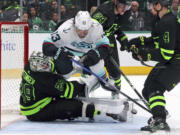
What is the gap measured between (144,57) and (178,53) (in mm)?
263

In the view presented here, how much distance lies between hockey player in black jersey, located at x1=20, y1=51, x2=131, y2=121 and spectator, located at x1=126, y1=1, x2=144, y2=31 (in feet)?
13.6

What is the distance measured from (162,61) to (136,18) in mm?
4520

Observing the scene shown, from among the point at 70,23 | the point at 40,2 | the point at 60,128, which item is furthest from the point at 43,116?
the point at 40,2

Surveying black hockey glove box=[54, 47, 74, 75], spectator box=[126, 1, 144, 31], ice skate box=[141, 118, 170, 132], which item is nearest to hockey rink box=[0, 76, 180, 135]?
ice skate box=[141, 118, 170, 132]

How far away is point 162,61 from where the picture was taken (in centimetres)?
369

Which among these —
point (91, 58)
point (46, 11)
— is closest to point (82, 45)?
point (91, 58)

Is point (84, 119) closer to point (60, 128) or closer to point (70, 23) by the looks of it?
point (60, 128)

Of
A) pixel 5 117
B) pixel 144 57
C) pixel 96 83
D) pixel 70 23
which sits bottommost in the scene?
pixel 5 117

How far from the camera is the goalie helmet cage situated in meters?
4.13

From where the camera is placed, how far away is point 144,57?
3734mm

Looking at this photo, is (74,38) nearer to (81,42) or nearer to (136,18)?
(81,42)

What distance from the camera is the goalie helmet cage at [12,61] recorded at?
13.6 ft

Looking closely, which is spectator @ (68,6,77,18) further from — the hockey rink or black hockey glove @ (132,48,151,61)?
black hockey glove @ (132,48,151,61)

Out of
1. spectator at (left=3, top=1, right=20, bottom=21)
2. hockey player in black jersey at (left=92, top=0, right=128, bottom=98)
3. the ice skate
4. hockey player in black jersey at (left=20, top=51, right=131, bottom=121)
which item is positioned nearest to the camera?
the ice skate
